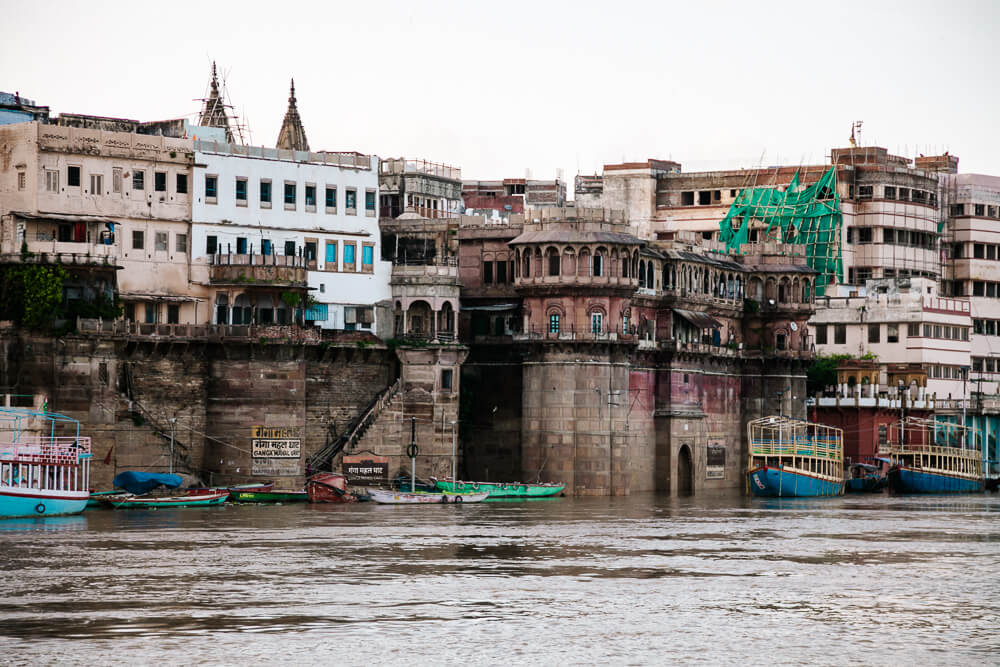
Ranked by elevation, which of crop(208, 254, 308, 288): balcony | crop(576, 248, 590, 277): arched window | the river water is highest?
crop(576, 248, 590, 277): arched window

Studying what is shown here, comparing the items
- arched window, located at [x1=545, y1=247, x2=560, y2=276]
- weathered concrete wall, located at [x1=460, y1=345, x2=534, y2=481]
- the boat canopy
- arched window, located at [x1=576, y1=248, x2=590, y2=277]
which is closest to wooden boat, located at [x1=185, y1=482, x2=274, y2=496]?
the boat canopy

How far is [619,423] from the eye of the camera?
112 metres

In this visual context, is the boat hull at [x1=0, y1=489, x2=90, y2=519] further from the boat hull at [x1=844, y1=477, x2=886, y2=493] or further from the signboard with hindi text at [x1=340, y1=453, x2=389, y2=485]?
the boat hull at [x1=844, y1=477, x2=886, y2=493]

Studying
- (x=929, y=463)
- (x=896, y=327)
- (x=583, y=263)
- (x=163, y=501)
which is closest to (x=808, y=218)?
(x=896, y=327)

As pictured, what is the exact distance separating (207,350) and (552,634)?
49.2 metres

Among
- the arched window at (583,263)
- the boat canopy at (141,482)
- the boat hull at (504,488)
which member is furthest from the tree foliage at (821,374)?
the boat canopy at (141,482)

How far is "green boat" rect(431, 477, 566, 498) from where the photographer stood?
344 ft

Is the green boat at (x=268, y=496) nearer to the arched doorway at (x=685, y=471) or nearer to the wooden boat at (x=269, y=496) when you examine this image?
the wooden boat at (x=269, y=496)

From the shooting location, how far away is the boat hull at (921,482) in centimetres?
13212

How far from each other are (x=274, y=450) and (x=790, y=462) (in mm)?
36978

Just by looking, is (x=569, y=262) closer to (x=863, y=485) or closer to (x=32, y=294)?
(x=32, y=294)

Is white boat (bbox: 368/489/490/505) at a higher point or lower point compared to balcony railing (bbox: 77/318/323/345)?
lower

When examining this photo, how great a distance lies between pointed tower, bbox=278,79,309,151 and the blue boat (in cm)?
3714

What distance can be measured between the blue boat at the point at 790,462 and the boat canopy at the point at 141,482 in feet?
132
